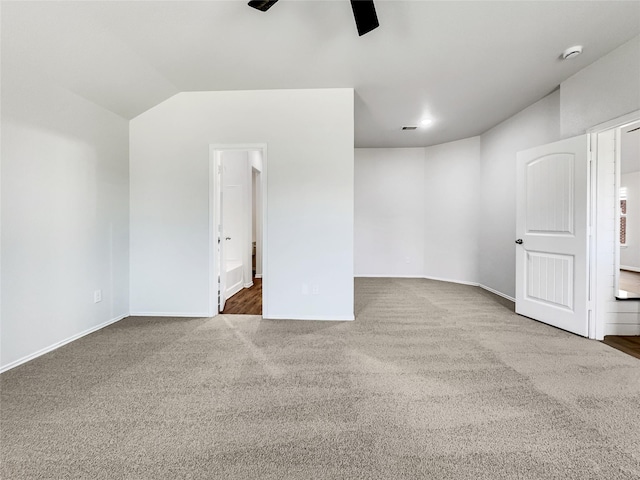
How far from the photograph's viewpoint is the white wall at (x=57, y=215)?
213 cm

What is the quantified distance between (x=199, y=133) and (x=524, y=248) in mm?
4119

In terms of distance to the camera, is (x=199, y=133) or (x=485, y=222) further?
(x=485, y=222)

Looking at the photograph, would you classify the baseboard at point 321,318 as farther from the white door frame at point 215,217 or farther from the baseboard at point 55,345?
the baseboard at point 55,345

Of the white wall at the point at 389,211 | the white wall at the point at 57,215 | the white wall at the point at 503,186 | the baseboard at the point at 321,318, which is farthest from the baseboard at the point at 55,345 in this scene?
the white wall at the point at 503,186

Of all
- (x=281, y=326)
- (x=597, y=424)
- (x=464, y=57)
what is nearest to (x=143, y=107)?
(x=281, y=326)

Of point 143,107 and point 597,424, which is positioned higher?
point 143,107

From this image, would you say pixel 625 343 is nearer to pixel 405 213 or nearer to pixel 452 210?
pixel 452 210

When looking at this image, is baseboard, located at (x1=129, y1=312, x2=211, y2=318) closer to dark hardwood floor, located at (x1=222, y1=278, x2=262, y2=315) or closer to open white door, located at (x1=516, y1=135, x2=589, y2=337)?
dark hardwood floor, located at (x1=222, y1=278, x2=262, y2=315)

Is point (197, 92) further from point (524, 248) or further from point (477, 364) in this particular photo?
point (524, 248)

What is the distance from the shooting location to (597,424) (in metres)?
1.49

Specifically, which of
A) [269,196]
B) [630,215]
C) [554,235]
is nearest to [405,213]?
[554,235]

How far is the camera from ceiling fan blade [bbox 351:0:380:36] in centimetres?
162

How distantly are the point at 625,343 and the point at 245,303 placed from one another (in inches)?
165

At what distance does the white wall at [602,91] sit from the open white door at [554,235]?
24cm
